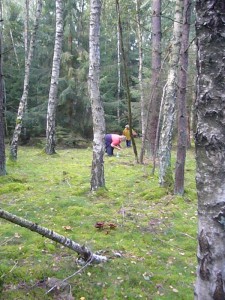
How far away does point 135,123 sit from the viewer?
79.7ft

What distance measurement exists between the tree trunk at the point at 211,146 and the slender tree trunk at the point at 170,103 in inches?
197

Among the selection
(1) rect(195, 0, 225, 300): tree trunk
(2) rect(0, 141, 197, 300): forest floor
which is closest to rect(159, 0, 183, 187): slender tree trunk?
(2) rect(0, 141, 197, 300): forest floor

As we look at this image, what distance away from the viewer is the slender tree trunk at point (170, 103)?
7.61 meters

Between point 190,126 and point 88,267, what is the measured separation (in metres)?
18.0

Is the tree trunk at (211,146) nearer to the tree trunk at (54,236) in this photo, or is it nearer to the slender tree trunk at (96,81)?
the tree trunk at (54,236)

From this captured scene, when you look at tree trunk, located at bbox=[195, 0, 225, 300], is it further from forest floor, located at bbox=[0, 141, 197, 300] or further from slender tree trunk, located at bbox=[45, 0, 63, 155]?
slender tree trunk, located at bbox=[45, 0, 63, 155]

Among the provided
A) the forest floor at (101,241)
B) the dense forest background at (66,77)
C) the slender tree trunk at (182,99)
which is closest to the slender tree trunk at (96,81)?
the forest floor at (101,241)

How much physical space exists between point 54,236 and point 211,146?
221 cm

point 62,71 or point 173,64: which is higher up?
point 62,71

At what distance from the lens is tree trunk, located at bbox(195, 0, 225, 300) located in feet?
8.36

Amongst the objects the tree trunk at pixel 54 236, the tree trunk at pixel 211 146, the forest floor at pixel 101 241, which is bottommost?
the forest floor at pixel 101 241

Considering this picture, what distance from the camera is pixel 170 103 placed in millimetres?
7672

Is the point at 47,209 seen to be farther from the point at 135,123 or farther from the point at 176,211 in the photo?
the point at 135,123

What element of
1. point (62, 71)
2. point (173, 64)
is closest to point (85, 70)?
point (62, 71)
